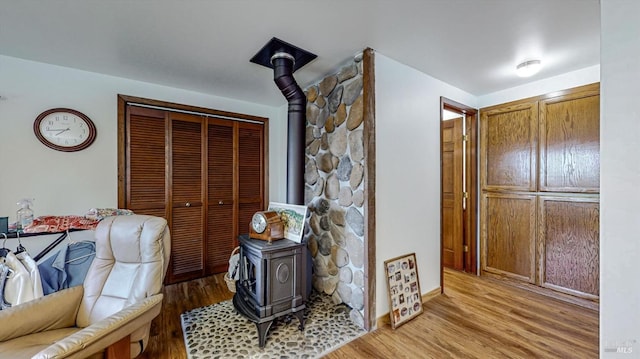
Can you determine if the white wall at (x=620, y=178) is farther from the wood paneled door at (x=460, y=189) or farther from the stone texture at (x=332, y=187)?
the wood paneled door at (x=460, y=189)

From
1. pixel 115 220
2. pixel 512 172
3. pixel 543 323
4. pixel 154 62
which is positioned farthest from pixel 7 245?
pixel 512 172

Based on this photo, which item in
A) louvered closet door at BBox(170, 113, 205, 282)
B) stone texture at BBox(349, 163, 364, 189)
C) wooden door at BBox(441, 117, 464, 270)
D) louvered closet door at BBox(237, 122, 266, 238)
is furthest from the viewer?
louvered closet door at BBox(237, 122, 266, 238)

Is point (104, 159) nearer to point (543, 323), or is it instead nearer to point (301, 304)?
point (301, 304)

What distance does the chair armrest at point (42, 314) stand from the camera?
4.25 feet

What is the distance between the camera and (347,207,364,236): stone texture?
215 centimetres

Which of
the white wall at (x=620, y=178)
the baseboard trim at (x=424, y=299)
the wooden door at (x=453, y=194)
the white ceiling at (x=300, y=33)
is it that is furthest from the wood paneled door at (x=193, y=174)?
the white wall at (x=620, y=178)

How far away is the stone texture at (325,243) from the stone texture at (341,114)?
3.65ft

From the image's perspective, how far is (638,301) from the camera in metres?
0.80

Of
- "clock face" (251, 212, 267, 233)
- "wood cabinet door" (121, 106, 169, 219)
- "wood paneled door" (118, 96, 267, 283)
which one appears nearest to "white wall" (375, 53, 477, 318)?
"clock face" (251, 212, 267, 233)

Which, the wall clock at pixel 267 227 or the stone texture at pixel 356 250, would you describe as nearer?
the wall clock at pixel 267 227

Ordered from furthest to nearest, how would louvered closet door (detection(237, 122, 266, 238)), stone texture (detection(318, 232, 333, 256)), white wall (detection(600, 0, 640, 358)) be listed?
louvered closet door (detection(237, 122, 266, 238))
stone texture (detection(318, 232, 333, 256))
white wall (detection(600, 0, 640, 358))

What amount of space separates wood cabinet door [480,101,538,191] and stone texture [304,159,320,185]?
84.2 inches

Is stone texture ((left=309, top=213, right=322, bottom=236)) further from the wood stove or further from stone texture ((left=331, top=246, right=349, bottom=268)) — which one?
the wood stove

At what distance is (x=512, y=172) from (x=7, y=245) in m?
5.09
